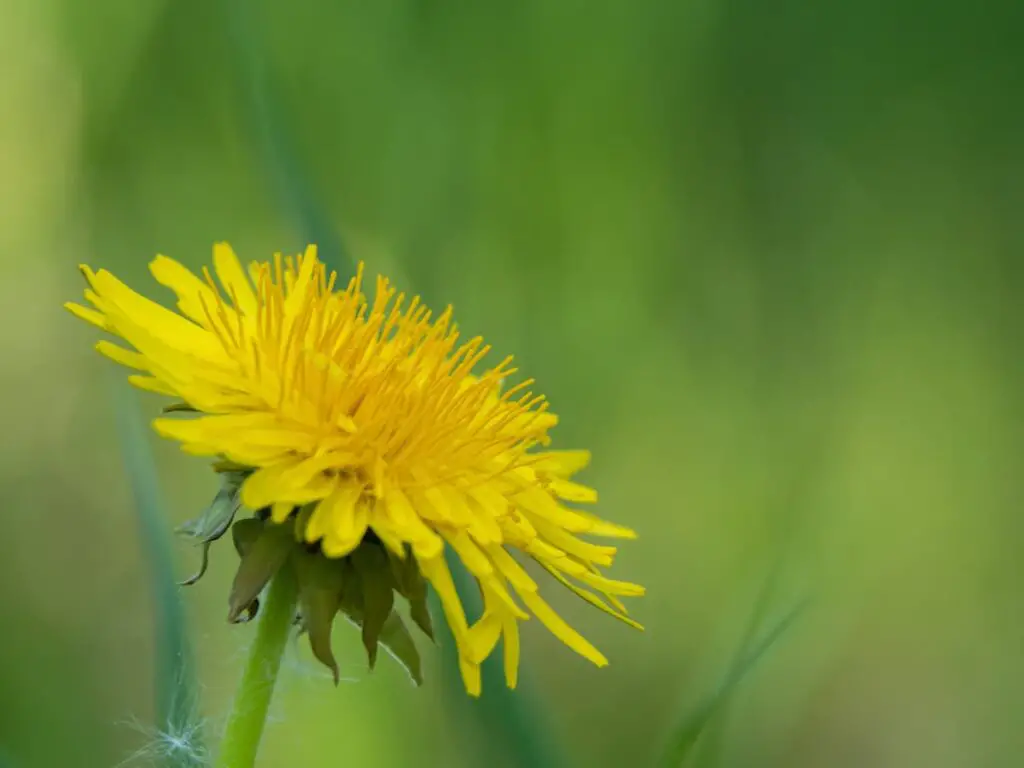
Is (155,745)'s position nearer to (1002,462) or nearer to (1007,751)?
(1007,751)

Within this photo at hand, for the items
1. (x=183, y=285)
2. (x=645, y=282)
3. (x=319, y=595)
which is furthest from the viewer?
(x=645, y=282)

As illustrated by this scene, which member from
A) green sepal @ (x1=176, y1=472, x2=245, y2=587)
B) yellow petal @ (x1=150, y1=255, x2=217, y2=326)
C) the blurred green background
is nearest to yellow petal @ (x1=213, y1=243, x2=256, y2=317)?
yellow petal @ (x1=150, y1=255, x2=217, y2=326)

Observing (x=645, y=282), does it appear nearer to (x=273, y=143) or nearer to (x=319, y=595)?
(x=273, y=143)

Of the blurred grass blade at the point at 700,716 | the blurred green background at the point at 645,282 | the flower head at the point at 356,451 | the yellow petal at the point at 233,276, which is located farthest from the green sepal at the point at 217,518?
the blurred green background at the point at 645,282

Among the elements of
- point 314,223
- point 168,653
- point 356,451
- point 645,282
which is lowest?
point 168,653

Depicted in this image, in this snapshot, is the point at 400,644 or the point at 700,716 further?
the point at 700,716

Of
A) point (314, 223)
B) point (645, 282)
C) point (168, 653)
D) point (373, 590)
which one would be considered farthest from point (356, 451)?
point (645, 282)

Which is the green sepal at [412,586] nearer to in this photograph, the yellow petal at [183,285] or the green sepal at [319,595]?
the green sepal at [319,595]

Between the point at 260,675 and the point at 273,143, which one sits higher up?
the point at 273,143
